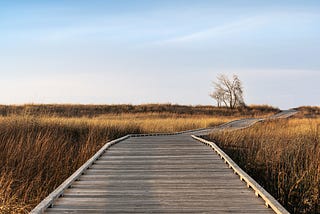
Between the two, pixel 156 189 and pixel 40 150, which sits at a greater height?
pixel 40 150

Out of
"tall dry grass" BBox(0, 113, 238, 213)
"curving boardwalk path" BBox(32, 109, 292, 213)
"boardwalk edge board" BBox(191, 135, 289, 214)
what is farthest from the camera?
"tall dry grass" BBox(0, 113, 238, 213)

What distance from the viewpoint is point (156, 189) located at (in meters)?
4.60

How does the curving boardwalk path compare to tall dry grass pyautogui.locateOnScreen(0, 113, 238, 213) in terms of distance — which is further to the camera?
tall dry grass pyautogui.locateOnScreen(0, 113, 238, 213)

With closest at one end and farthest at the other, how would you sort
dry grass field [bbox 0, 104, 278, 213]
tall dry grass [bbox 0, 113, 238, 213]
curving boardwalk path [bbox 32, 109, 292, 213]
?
curving boardwalk path [bbox 32, 109, 292, 213]
tall dry grass [bbox 0, 113, 238, 213]
dry grass field [bbox 0, 104, 278, 213]

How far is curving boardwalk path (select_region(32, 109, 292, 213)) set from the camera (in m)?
3.78

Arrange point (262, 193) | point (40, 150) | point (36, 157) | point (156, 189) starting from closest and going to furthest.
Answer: point (262, 193) < point (156, 189) < point (36, 157) < point (40, 150)

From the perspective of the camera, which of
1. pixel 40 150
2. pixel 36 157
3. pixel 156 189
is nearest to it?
pixel 156 189

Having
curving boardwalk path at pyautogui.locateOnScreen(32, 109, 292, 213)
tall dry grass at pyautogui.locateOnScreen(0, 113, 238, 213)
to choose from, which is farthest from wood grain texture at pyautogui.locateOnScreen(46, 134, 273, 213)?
tall dry grass at pyautogui.locateOnScreen(0, 113, 238, 213)

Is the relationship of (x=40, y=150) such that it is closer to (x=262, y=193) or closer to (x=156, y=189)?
(x=156, y=189)

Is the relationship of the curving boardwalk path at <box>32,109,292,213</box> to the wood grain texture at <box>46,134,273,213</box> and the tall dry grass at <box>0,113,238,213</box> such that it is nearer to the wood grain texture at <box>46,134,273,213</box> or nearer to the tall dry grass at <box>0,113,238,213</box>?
the wood grain texture at <box>46,134,273,213</box>

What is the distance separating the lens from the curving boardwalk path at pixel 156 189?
12.4ft

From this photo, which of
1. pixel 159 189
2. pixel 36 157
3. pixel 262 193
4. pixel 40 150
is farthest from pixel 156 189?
pixel 40 150

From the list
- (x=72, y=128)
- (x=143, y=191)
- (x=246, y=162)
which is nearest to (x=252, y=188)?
(x=143, y=191)

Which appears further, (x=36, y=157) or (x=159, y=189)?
(x=36, y=157)
